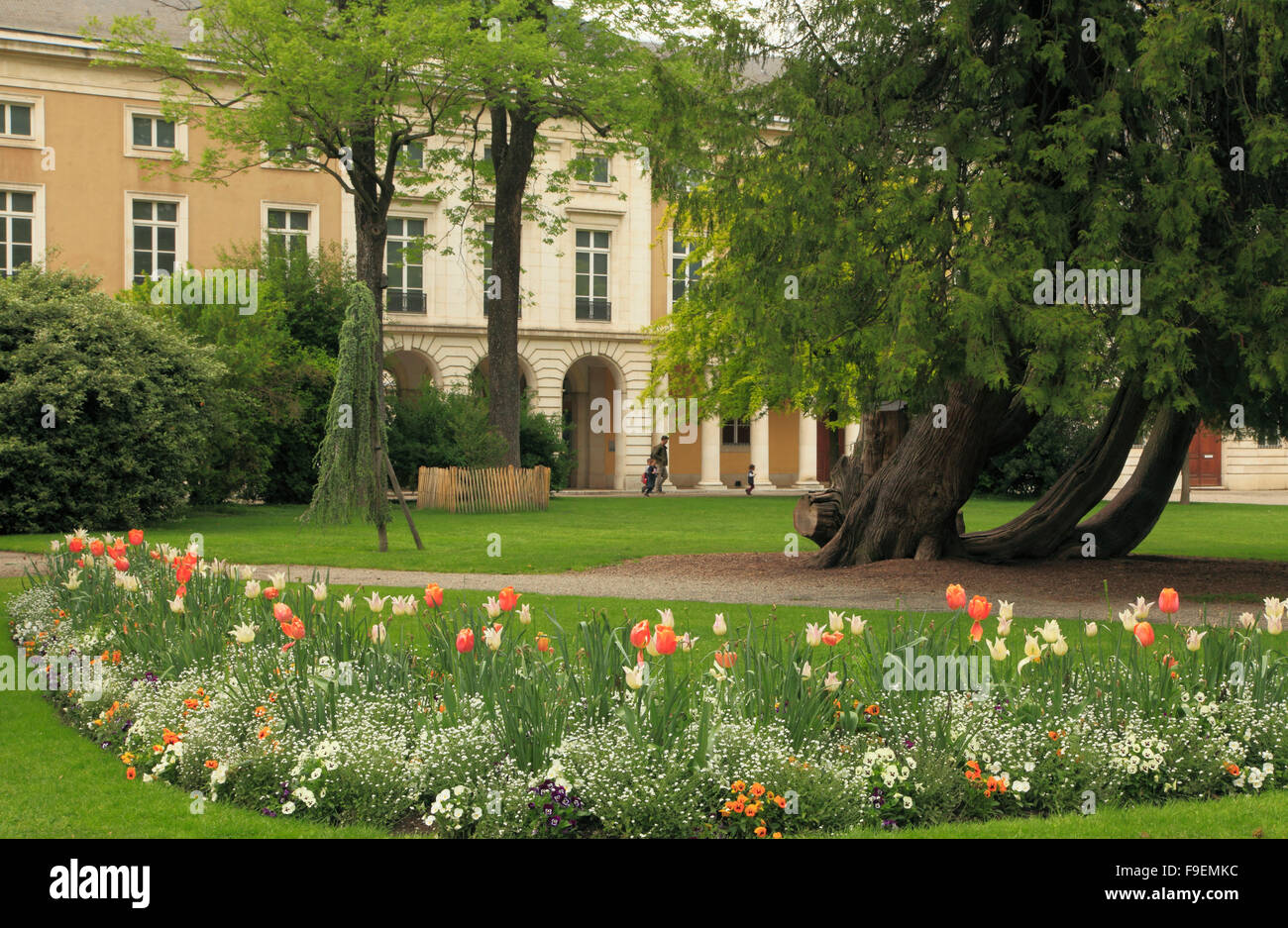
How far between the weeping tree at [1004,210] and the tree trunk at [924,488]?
0.16 feet

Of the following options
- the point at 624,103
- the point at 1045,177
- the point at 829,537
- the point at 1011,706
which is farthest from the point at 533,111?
the point at 1011,706

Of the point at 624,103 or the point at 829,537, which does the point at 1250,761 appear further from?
the point at 624,103

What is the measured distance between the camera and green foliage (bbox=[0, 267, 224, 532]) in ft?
70.5

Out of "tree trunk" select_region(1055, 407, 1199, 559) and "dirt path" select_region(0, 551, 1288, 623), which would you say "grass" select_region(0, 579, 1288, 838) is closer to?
"dirt path" select_region(0, 551, 1288, 623)

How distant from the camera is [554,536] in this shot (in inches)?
862

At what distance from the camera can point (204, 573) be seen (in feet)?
28.1

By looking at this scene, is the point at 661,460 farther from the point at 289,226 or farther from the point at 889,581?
the point at 889,581

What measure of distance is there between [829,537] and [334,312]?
21.4 metres

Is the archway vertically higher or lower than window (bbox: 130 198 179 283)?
lower

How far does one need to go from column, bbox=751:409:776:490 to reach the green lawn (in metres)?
15.9

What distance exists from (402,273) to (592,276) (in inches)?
283

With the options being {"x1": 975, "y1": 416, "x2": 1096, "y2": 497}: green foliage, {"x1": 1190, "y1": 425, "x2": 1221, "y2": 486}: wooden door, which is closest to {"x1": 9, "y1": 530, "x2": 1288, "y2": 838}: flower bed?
{"x1": 975, "y1": 416, "x2": 1096, "y2": 497}: green foliage

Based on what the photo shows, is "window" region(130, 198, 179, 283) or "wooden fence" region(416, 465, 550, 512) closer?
"wooden fence" region(416, 465, 550, 512)

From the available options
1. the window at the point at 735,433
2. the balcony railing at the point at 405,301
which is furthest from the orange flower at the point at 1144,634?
the window at the point at 735,433
